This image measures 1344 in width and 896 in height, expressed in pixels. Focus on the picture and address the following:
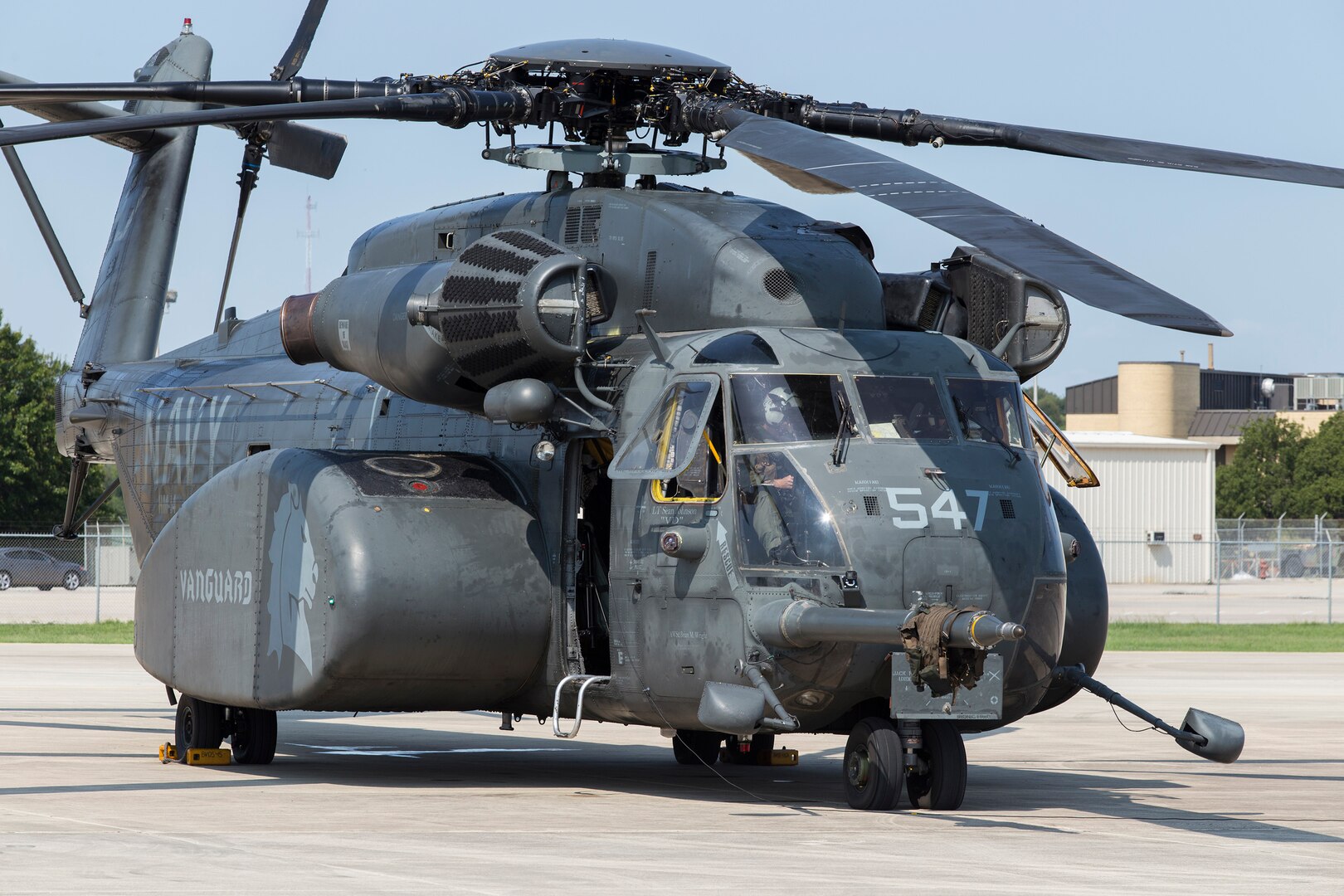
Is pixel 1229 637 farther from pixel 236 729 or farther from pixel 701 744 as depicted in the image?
pixel 236 729

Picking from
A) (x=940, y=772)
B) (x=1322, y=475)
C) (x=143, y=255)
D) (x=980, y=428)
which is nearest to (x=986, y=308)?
(x=980, y=428)

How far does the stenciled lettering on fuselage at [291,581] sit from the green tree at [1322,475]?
252ft

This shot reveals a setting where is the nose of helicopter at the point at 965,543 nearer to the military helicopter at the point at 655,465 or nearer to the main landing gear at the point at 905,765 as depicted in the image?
Answer: the military helicopter at the point at 655,465

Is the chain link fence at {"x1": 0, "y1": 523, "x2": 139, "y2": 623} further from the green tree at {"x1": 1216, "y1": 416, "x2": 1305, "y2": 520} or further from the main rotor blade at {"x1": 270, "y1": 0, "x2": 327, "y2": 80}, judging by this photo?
the green tree at {"x1": 1216, "y1": 416, "x2": 1305, "y2": 520}

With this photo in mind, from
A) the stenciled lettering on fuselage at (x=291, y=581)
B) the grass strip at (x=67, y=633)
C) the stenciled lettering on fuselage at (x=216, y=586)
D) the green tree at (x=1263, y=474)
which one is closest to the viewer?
the stenciled lettering on fuselage at (x=291, y=581)

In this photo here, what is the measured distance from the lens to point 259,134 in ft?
55.1

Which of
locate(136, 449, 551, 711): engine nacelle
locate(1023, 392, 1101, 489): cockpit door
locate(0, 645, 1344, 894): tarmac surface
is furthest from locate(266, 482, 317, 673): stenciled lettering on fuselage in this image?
locate(1023, 392, 1101, 489): cockpit door

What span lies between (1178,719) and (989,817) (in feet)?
30.4

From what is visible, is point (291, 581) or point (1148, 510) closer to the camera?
point (291, 581)

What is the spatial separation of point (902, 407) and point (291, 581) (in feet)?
14.5

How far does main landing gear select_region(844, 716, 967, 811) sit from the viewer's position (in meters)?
11.2

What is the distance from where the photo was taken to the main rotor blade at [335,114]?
36.2 ft

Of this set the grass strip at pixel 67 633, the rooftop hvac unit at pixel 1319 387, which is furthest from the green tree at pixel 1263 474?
the grass strip at pixel 67 633

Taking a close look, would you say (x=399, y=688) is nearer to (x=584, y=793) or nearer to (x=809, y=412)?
(x=584, y=793)
